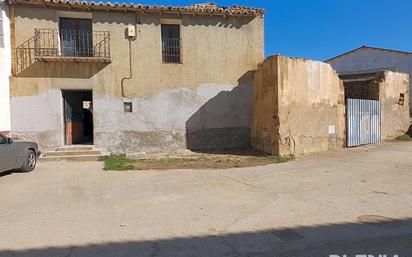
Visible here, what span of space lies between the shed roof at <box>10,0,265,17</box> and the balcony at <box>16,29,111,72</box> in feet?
3.04

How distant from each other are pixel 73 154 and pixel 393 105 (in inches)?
572

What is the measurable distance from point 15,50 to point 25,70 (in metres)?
0.78

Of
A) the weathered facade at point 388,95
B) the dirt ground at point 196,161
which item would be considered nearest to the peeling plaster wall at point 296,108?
the dirt ground at point 196,161

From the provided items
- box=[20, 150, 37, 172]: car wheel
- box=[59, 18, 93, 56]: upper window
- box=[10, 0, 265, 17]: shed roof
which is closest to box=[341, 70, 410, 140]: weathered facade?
box=[10, 0, 265, 17]: shed roof

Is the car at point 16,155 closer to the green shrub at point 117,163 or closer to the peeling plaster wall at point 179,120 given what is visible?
the green shrub at point 117,163

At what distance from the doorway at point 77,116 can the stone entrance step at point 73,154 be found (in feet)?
3.21

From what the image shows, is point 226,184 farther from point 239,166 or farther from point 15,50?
point 15,50

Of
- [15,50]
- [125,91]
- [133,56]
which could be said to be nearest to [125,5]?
[133,56]

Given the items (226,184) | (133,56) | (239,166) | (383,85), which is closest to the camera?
(226,184)

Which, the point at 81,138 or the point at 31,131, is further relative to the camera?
the point at 81,138

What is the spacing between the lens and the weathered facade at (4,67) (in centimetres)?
1198

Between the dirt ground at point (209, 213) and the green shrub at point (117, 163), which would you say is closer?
the dirt ground at point (209, 213)

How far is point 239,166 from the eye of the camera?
412 inches

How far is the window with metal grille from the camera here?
13891 mm
